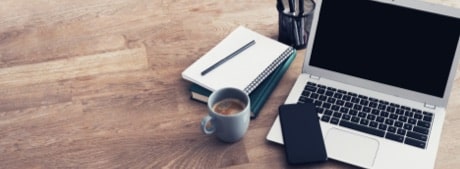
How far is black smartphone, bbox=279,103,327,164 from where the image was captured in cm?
106

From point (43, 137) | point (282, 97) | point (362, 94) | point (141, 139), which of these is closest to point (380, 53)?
point (362, 94)

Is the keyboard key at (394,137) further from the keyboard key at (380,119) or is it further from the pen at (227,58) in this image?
the pen at (227,58)

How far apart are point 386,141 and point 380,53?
0.18 meters

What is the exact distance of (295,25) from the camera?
1268 millimetres

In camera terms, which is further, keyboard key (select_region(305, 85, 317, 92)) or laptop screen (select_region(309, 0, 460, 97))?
keyboard key (select_region(305, 85, 317, 92))

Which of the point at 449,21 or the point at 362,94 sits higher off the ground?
the point at 449,21

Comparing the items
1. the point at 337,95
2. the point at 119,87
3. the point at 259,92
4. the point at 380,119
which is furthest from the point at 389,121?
the point at 119,87

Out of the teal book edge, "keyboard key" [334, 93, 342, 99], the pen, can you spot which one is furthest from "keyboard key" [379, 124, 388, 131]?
the pen

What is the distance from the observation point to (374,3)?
1108 mm

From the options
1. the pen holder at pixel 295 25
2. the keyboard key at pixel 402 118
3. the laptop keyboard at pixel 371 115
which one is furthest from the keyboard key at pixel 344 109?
the pen holder at pixel 295 25

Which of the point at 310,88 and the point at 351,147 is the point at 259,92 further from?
the point at 351,147

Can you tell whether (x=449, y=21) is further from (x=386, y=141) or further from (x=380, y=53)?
(x=386, y=141)

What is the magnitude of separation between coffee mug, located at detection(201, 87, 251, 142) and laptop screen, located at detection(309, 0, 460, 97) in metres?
0.20

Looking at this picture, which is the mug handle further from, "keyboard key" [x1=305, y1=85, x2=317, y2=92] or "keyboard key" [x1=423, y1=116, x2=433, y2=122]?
"keyboard key" [x1=423, y1=116, x2=433, y2=122]
